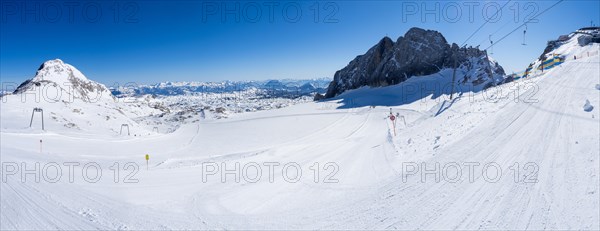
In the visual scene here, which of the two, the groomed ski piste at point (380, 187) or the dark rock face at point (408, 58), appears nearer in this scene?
the groomed ski piste at point (380, 187)

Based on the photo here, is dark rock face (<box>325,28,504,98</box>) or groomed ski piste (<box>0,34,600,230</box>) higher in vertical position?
dark rock face (<box>325,28,504,98</box>)

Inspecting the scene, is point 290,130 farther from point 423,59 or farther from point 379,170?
point 423,59

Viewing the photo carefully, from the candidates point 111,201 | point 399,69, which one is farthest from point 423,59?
point 111,201

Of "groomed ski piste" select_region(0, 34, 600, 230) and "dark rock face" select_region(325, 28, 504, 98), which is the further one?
"dark rock face" select_region(325, 28, 504, 98)

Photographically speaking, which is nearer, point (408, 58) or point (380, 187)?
point (380, 187)

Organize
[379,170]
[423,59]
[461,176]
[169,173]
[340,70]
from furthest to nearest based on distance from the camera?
[340,70], [423,59], [169,173], [379,170], [461,176]

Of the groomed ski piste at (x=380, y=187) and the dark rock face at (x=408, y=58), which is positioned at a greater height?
the dark rock face at (x=408, y=58)

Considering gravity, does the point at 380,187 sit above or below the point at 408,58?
below

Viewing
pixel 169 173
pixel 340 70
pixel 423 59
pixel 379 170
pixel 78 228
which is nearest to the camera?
pixel 78 228
